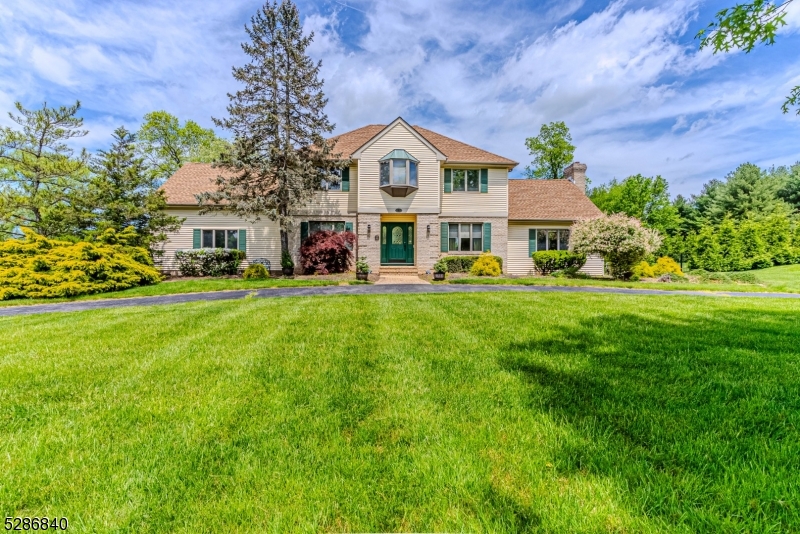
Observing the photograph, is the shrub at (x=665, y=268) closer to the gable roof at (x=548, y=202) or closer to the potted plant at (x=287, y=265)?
the gable roof at (x=548, y=202)

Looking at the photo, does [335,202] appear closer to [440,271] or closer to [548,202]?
[440,271]

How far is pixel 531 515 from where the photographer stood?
1.56 metres

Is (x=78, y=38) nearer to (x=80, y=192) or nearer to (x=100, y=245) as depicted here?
(x=80, y=192)

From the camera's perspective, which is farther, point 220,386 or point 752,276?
point 752,276

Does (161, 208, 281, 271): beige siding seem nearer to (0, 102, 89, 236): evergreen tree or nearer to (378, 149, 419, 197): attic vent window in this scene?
(0, 102, 89, 236): evergreen tree

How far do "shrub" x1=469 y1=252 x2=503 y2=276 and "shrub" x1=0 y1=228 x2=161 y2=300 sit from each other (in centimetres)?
1364

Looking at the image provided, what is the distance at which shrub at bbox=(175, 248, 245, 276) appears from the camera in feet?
54.3

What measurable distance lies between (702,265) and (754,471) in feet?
80.3

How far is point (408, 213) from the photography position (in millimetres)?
17188

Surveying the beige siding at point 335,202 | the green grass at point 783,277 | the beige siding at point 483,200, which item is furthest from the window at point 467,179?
the green grass at point 783,277

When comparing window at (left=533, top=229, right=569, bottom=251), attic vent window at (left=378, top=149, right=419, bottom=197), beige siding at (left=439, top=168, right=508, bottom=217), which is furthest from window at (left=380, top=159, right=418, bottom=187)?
window at (left=533, top=229, right=569, bottom=251)

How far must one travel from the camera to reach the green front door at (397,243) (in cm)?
1803

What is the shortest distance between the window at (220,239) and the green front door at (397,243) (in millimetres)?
7928

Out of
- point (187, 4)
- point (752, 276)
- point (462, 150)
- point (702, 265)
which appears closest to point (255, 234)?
point (187, 4)
